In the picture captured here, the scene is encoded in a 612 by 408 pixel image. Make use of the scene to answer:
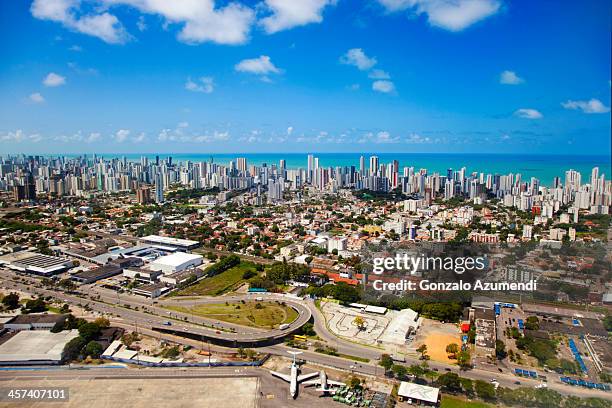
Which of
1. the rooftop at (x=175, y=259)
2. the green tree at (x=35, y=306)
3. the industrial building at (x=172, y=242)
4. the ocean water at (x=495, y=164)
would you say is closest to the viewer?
the green tree at (x=35, y=306)

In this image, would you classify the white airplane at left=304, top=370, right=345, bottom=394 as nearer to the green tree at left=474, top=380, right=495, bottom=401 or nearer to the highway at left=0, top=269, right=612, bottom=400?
the highway at left=0, top=269, right=612, bottom=400

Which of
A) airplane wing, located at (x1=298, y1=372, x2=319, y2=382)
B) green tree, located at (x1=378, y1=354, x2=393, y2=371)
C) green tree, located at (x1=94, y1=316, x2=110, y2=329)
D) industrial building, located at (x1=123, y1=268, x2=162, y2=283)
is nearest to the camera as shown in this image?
airplane wing, located at (x1=298, y1=372, x2=319, y2=382)

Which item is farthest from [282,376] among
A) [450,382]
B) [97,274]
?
[97,274]

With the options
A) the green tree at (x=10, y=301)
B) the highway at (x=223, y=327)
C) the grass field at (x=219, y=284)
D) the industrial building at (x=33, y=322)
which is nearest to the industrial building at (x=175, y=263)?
the grass field at (x=219, y=284)

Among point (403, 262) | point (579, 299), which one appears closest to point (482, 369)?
point (403, 262)

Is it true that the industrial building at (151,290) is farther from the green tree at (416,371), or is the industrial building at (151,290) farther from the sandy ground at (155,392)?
the green tree at (416,371)

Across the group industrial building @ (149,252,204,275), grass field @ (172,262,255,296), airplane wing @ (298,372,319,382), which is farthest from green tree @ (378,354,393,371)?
industrial building @ (149,252,204,275)
